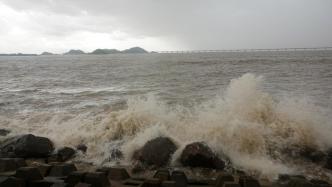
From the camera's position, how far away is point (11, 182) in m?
4.81

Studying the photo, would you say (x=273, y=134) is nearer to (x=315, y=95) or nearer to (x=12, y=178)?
(x=12, y=178)

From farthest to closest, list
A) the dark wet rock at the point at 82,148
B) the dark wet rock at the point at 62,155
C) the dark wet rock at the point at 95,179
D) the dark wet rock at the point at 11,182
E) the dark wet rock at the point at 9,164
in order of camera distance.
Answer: the dark wet rock at the point at 82,148
the dark wet rock at the point at 62,155
the dark wet rock at the point at 9,164
the dark wet rock at the point at 95,179
the dark wet rock at the point at 11,182

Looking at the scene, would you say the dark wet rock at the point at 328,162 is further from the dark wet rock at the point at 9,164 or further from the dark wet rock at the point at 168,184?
the dark wet rock at the point at 9,164

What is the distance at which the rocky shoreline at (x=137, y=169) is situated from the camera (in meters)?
5.02

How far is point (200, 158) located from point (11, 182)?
343cm

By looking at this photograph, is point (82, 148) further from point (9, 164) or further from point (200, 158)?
point (200, 158)

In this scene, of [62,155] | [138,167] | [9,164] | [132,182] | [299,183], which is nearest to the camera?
[299,183]

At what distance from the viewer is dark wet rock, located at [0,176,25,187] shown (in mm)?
4738

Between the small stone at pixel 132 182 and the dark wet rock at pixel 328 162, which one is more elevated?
the small stone at pixel 132 182

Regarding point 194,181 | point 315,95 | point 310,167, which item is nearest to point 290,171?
point 310,167

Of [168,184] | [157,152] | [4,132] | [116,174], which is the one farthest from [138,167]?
[4,132]

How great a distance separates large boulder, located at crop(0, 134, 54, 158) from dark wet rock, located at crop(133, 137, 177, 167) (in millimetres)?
2075

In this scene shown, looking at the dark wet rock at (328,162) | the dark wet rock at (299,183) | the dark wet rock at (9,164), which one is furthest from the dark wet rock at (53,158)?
the dark wet rock at (328,162)

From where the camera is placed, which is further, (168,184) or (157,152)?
(157,152)
